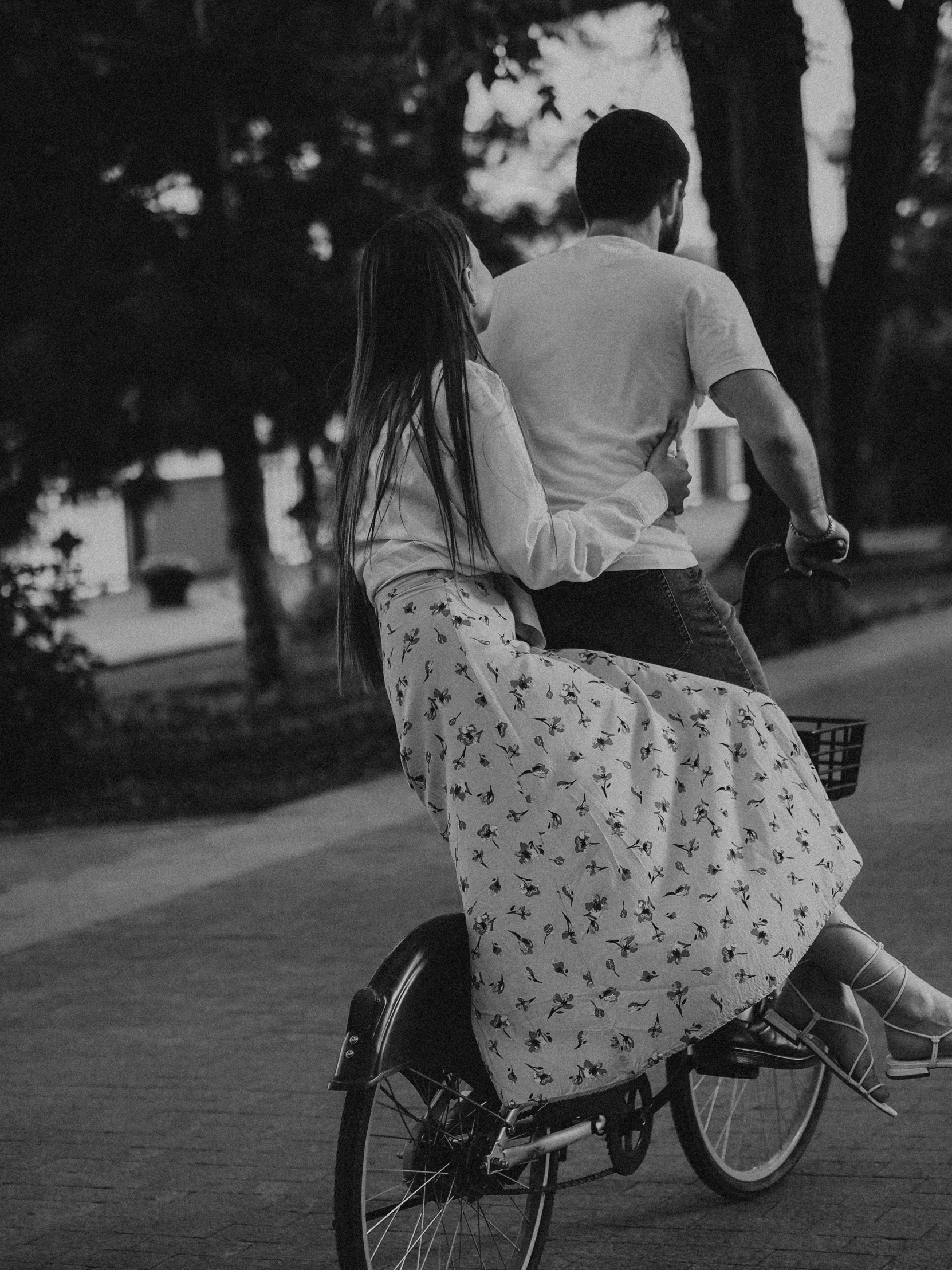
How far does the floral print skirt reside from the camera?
3004 mm

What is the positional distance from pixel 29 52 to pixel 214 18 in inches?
54.2

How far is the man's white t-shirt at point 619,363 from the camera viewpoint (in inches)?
131

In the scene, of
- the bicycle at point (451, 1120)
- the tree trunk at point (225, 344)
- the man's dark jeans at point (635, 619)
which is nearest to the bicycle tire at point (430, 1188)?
the bicycle at point (451, 1120)

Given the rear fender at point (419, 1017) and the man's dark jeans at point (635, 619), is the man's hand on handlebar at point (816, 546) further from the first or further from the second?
the rear fender at point (419, 1017)

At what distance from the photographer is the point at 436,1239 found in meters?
3.27

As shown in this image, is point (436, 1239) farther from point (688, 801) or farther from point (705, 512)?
point (705, 512)

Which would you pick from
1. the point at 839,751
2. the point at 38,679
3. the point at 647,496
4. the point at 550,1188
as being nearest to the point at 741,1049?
the point at 550,1188

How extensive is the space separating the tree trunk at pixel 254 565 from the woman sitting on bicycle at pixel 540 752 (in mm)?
11069

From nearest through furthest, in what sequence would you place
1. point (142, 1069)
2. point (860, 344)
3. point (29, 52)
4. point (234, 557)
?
1. point (142, 1069)
2. point (29, 52)
3. point (234, 557)
4. point (860, 344)

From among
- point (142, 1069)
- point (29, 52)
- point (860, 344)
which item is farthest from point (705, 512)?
point (142, 1069)

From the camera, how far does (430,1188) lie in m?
3.20

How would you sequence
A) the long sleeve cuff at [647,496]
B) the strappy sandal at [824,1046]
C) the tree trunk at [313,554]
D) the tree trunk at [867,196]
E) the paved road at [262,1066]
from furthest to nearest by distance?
the tree trunk at [867,196] < the tree trunk at [313,554] < the paved road at [262,1066] < the strappy sandal at [824,1046] < the long sleeve cuff at [647,496]

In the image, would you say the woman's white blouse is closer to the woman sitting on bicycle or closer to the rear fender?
the woman sitting on bicycle

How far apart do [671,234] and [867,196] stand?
632 inches
